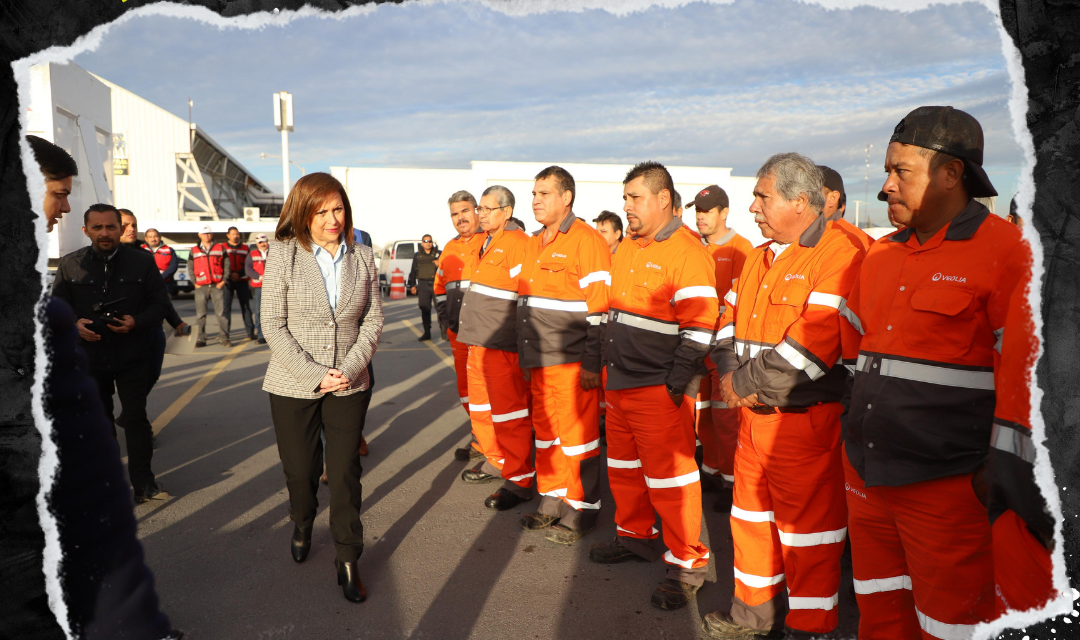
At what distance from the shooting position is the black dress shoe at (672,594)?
2889mm

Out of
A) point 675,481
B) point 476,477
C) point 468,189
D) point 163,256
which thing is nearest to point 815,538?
point 675,481

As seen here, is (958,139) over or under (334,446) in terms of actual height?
over

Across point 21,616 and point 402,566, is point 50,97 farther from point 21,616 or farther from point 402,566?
point 402,566

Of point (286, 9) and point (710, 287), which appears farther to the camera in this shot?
point (710, 287)

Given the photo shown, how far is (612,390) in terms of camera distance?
3.25m

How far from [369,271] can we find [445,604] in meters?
1.69

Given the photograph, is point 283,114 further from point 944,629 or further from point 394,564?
point 944,629

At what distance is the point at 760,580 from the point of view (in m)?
2.60

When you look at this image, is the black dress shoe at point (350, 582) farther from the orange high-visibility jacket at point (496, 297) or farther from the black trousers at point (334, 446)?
the orange high-visibility jacket at point (496, 297)

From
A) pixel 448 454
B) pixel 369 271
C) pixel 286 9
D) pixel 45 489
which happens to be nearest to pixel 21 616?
pixel 45 489

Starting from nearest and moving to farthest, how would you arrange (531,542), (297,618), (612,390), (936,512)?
(936,512)
(297,618)
(612,390)
(531,542)

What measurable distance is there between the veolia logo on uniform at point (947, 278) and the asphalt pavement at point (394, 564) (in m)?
1.66

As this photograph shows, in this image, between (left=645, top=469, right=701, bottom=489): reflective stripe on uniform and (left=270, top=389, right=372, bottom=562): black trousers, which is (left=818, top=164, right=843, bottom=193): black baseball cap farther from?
(left=270, top=389, right=372, bottom=562): black trousers

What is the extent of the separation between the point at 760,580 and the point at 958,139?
188 cm
